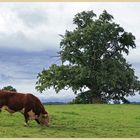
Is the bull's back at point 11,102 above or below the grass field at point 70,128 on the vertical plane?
above

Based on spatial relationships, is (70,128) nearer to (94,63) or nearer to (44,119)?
(44,119)

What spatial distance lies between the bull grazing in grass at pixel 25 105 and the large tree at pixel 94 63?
61.3 feet

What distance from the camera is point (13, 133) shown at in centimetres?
1305

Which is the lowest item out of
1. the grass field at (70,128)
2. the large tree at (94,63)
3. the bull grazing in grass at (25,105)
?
the grass field at (70,128)

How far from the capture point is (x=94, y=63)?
34.1 m

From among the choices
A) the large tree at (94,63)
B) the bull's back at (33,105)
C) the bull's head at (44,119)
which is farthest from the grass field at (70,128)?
the large tree at (94,63)

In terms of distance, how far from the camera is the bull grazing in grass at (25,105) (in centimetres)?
1437

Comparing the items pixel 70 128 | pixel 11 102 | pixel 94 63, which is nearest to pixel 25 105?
pixel 11 102

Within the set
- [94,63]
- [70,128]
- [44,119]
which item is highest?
[94,63]

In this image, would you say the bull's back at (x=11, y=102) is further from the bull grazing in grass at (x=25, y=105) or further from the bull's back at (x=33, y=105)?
the bull's back at (x=33, y=105)

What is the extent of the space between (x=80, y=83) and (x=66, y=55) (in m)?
2.11

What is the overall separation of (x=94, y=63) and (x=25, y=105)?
19.9 metres

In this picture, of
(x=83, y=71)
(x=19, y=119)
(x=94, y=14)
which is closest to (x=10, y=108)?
(x=19, y=119)

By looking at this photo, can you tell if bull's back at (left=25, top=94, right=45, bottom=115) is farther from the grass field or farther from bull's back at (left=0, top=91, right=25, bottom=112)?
the grass field
